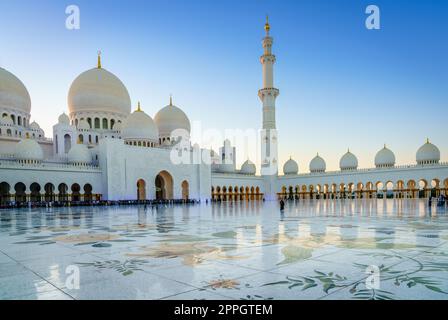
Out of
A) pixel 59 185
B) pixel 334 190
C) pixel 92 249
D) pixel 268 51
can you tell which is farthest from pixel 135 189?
pixel 92 249

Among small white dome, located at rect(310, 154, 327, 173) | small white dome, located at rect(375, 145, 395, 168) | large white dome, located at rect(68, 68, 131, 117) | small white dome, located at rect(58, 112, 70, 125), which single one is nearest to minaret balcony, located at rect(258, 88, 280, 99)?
small white dome, located at rect(310, 154, 327, 173)

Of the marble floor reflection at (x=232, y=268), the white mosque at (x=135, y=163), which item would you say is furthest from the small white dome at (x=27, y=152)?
the marble floor reflection at (x=232, y=268)

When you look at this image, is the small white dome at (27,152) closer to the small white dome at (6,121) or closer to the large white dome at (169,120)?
the small white dome at (6,121)

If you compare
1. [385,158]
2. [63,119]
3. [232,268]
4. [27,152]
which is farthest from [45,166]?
[385,158]

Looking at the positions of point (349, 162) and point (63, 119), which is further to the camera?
point (349, 162)

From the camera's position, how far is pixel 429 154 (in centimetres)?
3183

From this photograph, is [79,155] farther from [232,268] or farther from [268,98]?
[232,268]

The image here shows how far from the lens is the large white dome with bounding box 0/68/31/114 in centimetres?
2753

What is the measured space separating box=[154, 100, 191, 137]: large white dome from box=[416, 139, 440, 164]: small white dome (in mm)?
24075

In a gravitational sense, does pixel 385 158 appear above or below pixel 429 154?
below

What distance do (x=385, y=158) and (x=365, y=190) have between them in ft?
12.8

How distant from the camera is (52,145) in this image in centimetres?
2991
